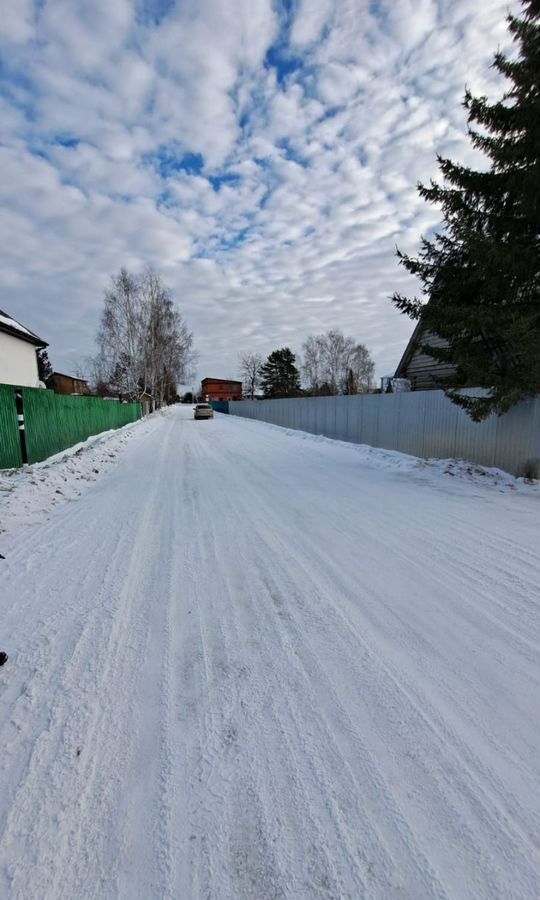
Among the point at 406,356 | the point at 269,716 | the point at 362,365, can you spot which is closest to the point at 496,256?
the point at 269,716

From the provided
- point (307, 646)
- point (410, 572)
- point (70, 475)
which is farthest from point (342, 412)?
point (307, 646)

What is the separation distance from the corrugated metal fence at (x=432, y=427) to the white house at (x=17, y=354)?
13.8 m

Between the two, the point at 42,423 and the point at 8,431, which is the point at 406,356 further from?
the point at 8,431

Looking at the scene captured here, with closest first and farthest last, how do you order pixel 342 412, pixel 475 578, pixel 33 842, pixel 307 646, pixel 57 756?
pixel 33 842, pixel 57 756, pixel 307 646, pixel 475 578, pixel 342 412

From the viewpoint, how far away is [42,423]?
10.5 metres

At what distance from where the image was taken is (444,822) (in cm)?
155

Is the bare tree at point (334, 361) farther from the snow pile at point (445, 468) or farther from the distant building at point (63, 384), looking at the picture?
the snow pile at point (445, 468)

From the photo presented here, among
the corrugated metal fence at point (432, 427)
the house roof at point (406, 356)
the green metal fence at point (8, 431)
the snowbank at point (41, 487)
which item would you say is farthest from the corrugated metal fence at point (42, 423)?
the house roof at point (406, 356)

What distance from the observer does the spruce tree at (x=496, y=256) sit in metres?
6.61

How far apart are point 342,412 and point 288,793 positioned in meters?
15.4

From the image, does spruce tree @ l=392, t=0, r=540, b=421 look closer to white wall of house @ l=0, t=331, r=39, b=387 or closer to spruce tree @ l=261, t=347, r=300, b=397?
white wall of house @ l=0, t=331, r=39, b=387

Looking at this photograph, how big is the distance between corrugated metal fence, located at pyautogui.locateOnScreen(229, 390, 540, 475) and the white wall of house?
13.9 m

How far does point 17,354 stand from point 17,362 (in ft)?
1.27

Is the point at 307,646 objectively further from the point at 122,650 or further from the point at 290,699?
the point at 122,650
